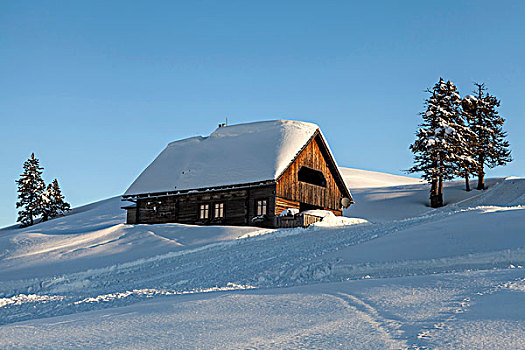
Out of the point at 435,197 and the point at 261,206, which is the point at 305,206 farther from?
the point at 435,197

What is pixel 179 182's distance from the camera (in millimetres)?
31344

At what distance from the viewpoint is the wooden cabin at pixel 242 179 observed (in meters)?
28.7

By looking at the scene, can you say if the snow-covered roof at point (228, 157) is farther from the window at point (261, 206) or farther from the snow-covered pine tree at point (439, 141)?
the snow-covered pine tree at point (439, 141)

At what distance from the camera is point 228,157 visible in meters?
31.5

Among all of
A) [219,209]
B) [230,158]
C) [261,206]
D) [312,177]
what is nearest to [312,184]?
[312,177]

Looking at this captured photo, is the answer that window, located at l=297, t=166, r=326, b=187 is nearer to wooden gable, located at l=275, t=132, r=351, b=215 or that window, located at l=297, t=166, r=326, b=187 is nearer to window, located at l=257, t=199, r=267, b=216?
wooden gable, located at l=275, t=132, r=351, b=215

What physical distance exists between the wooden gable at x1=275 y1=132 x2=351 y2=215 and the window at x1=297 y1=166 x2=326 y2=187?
2.9 inches

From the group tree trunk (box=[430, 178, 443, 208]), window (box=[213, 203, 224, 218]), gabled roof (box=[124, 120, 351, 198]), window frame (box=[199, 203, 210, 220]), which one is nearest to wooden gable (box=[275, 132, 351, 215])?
gabled roof (box=[124, 120, 351, 198])

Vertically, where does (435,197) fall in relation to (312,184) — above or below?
below

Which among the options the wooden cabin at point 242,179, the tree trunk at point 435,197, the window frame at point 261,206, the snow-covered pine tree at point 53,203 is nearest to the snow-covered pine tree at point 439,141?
the tree trunk at point 435,197

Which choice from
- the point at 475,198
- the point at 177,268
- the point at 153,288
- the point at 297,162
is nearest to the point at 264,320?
the point at 153,288

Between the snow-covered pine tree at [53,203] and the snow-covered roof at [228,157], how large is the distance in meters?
29.9

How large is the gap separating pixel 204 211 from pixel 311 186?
6.47 meters

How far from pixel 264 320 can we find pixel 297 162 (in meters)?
23.6
